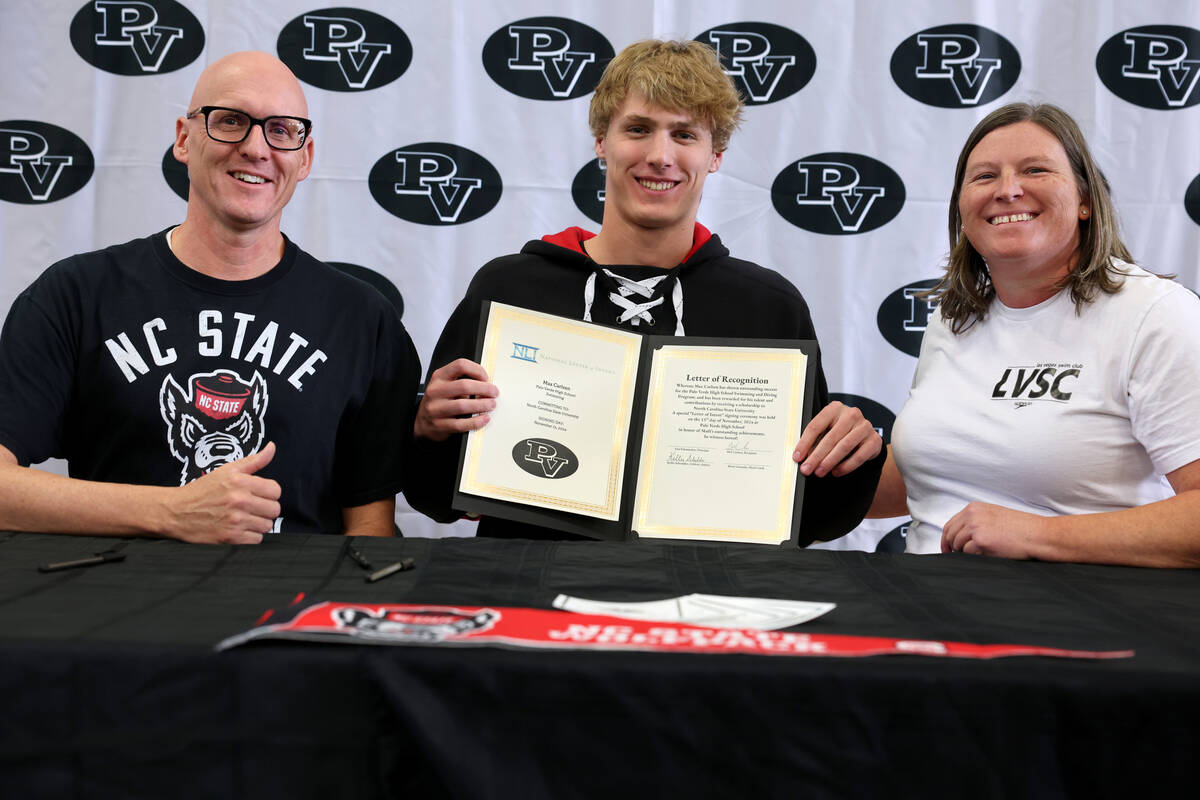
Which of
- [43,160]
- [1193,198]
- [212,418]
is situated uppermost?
[43,160]

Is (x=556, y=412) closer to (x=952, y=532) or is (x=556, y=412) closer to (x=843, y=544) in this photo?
(x=952, y=532)

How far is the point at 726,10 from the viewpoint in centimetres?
302

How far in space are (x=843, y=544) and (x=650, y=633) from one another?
2.25m

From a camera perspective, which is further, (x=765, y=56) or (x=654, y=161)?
(x=765, y=56)

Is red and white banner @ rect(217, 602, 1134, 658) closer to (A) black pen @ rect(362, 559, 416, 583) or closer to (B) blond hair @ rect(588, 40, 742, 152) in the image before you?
(A) black pen @ rect(362, 559, 416, 583)

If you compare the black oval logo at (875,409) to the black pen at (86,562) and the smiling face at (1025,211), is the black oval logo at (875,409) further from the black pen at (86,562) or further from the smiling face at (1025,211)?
the black pen at (86,562)

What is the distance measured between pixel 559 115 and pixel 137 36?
4.45 feet

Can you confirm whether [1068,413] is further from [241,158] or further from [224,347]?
[241,158]

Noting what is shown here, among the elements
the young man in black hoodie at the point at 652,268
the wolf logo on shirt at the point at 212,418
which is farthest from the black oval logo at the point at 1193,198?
the wolf logo on shirt at the point at 212,418

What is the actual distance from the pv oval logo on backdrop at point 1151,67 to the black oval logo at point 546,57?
5.29 feet

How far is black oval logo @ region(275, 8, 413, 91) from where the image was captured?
299cm

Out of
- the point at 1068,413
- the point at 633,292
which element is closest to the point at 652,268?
the point at 633,292

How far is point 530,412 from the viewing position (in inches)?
68.9

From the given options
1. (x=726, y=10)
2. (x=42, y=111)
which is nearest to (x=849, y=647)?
(x=726, y=10)
